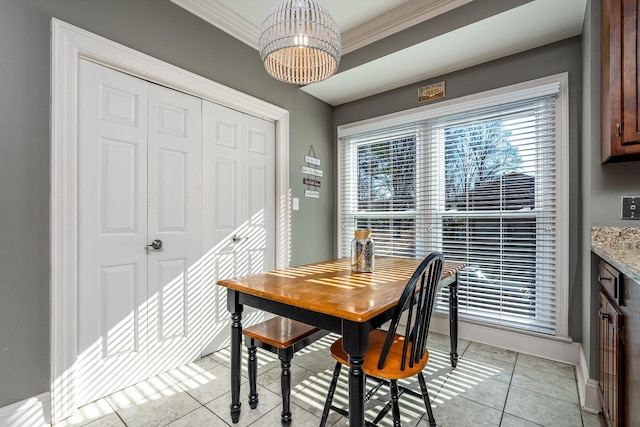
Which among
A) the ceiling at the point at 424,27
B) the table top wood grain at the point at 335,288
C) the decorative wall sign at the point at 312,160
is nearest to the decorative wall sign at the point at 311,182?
the decorative wall sign at the point at 312,160

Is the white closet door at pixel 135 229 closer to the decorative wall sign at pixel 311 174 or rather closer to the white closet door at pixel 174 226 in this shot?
the white closet door at pixel 174 226

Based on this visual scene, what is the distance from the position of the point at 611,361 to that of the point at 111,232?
272 cm

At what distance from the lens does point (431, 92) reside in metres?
2.94

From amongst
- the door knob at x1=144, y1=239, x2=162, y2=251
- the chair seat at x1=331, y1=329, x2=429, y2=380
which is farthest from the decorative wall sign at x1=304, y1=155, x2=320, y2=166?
the chair seat at x1=331, y1=329, x2=429, y2=380

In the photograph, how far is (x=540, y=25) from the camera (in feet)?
7.11

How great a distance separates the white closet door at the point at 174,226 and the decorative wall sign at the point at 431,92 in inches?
81.5

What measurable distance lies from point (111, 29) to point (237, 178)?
1281 millimetres

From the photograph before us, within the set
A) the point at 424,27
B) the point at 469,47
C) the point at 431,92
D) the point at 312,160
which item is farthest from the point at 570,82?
the point at 312,160

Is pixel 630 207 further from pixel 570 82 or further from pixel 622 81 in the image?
pixel 570 82

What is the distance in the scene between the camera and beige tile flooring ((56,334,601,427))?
165 cm

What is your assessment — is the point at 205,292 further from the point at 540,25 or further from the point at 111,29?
the point at 540,25

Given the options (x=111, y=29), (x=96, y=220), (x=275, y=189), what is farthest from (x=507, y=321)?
(x=111, y=29)

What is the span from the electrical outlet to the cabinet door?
45cm

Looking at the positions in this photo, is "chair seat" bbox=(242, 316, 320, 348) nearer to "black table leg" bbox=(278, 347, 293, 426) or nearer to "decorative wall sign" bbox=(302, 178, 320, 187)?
"black table leg" bbox=(278, 347, 293, 426)
